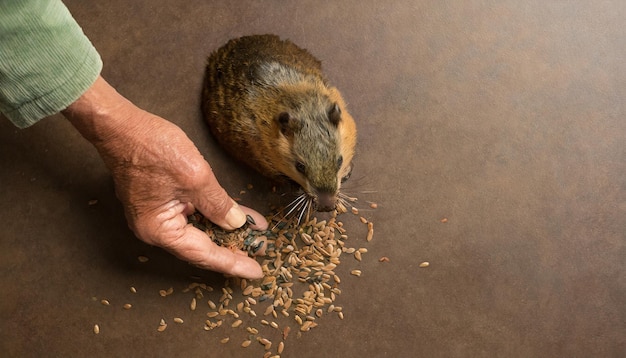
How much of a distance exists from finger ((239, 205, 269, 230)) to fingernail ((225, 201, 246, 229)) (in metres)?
0.09

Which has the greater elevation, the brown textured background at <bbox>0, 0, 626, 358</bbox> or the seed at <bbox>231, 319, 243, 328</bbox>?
the brown textured background at <bbox>0, 0, 626, 358</bbox>

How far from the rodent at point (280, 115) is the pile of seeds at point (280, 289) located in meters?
0.30

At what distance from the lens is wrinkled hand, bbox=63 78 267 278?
231 cm

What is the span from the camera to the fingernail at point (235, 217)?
8.82ft

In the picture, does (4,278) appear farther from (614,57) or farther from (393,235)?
(614,57)

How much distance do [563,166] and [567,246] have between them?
0.43 meters

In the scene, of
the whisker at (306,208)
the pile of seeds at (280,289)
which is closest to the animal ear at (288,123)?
the whisker at (306,208)

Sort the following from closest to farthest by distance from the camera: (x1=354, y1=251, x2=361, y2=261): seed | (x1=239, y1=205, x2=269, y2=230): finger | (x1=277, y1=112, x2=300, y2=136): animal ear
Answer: (x1=277, y1=112, x2=300, y2=136): animal ear, (x1=239, y1=205, x2=269, y2=230): finger, (x1=354, y1=251, x2=361, y2=261): seed

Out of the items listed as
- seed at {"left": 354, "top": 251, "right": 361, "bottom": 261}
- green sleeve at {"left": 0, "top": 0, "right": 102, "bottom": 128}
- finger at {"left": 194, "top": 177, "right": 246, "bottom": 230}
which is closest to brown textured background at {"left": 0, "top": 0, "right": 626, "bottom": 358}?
seed at {"left": 354, "top": 251, "right": 361, "bottom": 261}

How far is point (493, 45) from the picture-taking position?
3229 mm

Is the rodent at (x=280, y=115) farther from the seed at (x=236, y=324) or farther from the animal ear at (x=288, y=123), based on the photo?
the seed at (x=236, y=324)

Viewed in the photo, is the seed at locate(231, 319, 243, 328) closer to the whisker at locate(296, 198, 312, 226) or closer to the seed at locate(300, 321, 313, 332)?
the seed at locate(300, 321, 313, 332)

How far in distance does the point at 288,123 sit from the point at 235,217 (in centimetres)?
51

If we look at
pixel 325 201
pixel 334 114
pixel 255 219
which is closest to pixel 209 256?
pixel 255 219
